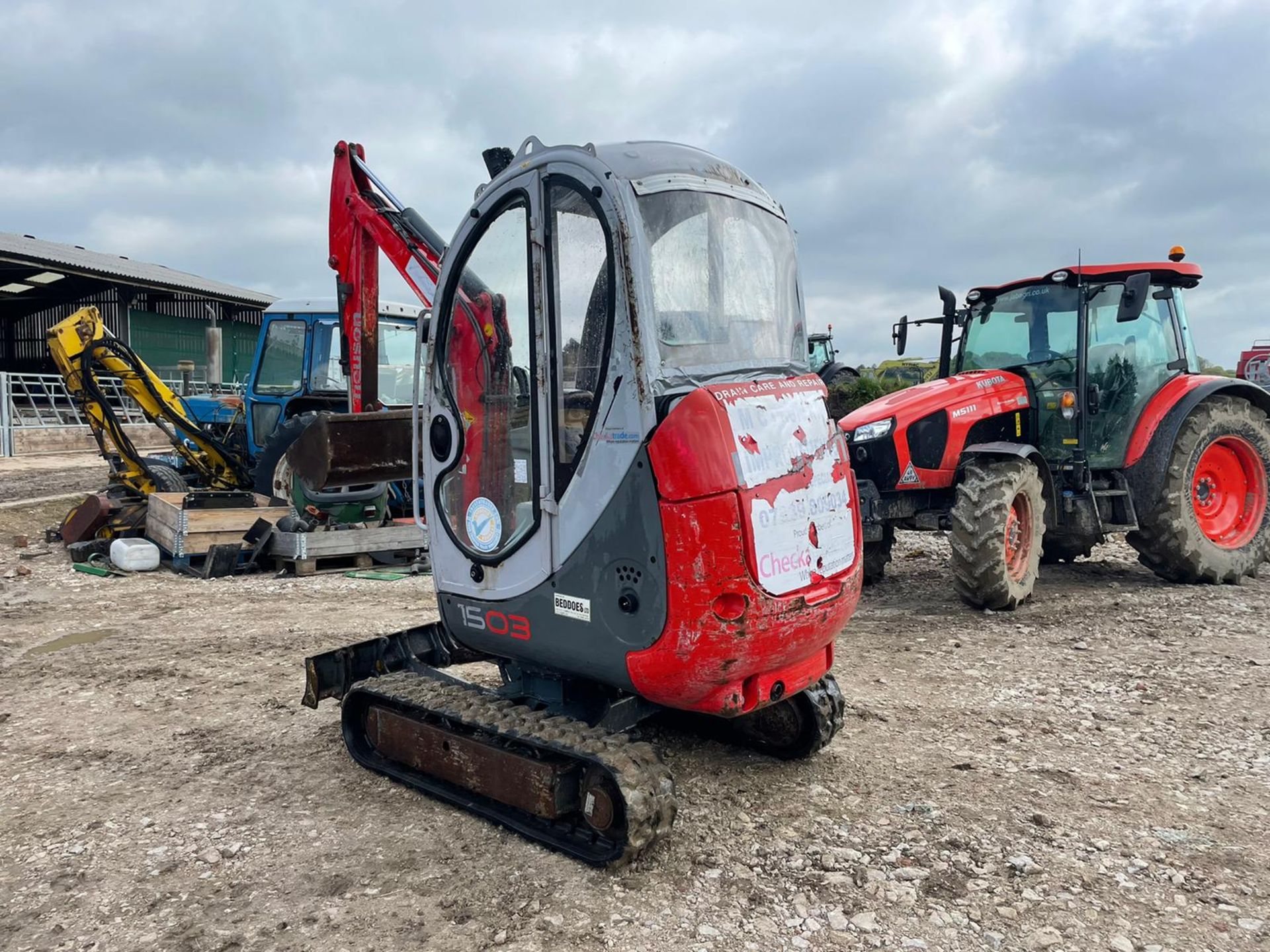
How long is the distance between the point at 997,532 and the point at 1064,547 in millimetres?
2393

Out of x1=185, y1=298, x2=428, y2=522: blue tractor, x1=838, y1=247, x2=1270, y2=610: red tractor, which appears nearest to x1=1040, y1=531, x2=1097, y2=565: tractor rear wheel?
x1=838, y1=247, x2=1270, y2=610: red tractor

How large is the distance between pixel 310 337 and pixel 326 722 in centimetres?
649

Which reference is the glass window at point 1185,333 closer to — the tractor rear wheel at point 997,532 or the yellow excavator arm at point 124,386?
the tractor rear wheel at point 997,532

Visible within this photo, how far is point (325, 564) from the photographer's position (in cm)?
893

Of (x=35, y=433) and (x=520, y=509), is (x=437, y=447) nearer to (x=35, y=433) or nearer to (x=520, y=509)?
A: (x=520, y=509)

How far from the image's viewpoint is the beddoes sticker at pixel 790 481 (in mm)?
3168

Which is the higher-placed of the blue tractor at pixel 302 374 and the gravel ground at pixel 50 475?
the blue tractor at pixel 302 374

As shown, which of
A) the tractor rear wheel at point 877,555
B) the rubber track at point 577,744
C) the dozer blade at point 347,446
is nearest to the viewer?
the rubber track at point 577,744

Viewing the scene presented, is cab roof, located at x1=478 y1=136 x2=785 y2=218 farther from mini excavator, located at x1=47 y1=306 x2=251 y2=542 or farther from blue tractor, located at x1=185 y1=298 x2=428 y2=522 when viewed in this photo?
mini excavator, located at x1=47 y1=306 x2=251 y2=542

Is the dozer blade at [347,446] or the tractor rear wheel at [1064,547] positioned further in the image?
the tractor rear wheel at [1064,547]

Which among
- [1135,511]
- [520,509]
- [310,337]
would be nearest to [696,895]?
[520,509]

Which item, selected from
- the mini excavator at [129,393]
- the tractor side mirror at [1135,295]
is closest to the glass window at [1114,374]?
the tractor side mirror at [1135,295]

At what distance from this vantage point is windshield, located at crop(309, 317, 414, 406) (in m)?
10.3

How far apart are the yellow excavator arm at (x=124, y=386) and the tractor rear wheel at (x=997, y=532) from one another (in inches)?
323
